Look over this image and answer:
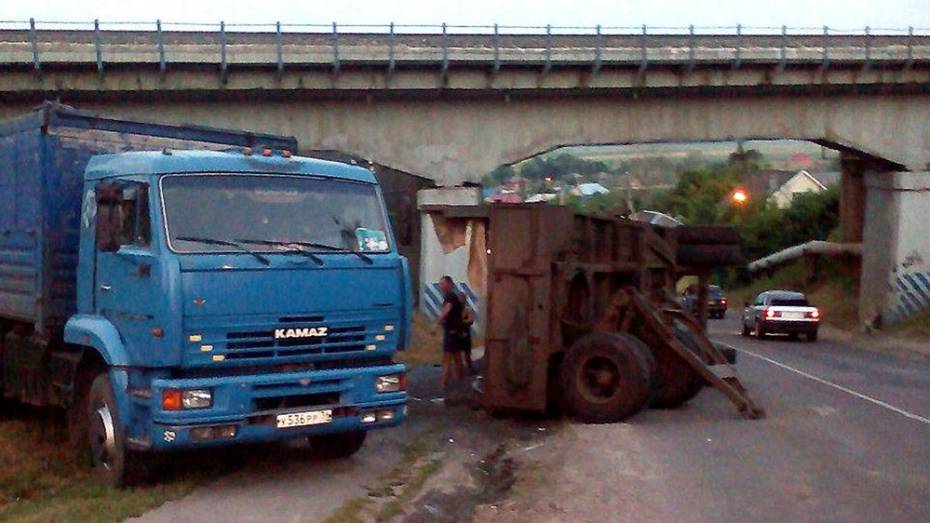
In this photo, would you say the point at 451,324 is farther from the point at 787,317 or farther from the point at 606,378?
the point at 787,317

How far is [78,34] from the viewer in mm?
26703

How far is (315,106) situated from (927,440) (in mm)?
19703

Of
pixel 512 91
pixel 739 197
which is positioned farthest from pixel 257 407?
pixel 739 197

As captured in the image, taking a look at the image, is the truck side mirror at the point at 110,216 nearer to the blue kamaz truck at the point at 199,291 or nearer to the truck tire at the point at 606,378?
the blue kamaz truck at the point at 199,291

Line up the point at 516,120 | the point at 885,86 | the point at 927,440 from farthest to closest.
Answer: the point at 885,86, the point at 516,120, the point at 927,440

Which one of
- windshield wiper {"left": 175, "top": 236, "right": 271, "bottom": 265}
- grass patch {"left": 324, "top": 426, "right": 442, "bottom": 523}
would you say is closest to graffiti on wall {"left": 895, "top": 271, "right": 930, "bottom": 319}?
grass patch {"left": 324, "top": 426, "right": 442, "bottom": 523}

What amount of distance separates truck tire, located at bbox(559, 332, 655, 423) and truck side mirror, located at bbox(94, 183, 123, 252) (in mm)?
5617

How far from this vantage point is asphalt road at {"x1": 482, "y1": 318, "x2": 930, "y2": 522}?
8812 millimetres

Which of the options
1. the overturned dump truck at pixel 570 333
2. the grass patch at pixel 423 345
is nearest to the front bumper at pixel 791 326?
the grass patch at pixel 423 345

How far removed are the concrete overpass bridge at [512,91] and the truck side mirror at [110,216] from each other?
17.5 metres

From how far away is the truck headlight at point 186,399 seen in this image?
353 inches

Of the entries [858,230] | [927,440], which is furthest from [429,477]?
[858,230]

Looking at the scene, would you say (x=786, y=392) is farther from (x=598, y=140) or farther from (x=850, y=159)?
(x=850, y=159)

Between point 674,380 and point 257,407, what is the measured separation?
21.3 ft
